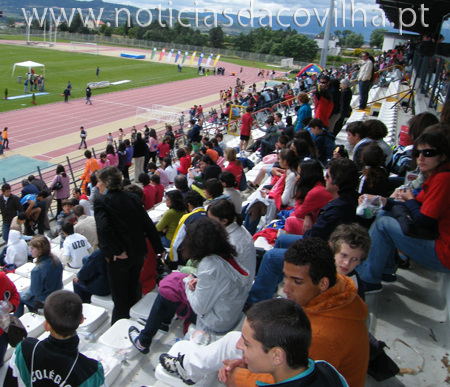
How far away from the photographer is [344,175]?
Result: 3.71 metres

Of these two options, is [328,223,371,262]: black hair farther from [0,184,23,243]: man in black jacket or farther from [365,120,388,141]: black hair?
[0,184,23,243]: man in black jacket

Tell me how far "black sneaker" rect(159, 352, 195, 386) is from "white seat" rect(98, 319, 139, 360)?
575mm

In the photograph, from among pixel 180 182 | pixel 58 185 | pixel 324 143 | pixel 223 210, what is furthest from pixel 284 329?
pixel 58 185

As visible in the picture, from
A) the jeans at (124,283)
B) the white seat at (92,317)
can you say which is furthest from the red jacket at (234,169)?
the white seat at (92,317)

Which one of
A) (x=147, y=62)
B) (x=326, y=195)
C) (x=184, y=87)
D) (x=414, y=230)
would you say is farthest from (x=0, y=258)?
(x=147, y=62)

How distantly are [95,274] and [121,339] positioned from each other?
986mm

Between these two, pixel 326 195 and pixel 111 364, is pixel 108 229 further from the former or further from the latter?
pixel 326 195

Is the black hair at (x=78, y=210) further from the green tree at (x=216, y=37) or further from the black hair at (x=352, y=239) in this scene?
the green tree at (x=216, y=37)

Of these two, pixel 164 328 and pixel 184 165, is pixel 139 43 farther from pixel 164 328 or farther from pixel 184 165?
pixel 164 328

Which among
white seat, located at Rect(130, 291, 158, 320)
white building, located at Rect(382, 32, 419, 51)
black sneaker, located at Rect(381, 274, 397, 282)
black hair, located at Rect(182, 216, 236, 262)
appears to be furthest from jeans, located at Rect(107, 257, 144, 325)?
white building, located at Rect(382, 32, 419, 51)

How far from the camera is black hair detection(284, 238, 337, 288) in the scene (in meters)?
2.28

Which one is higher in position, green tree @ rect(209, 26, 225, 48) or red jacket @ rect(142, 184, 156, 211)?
green tree @ rect(209, 26, 225, 48)

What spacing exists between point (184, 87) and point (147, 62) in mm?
21460

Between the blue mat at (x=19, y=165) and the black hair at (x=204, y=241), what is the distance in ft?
54.2
